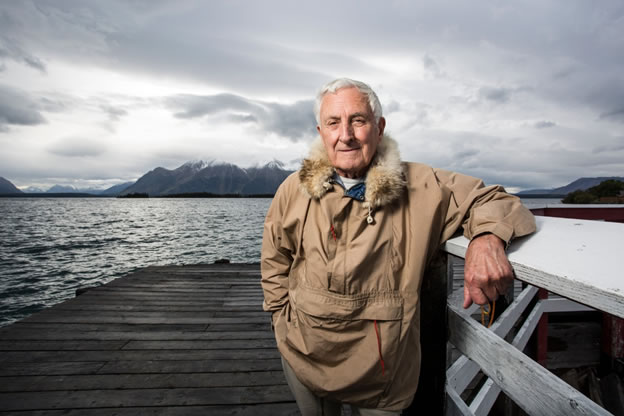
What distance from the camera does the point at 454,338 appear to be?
1.34m

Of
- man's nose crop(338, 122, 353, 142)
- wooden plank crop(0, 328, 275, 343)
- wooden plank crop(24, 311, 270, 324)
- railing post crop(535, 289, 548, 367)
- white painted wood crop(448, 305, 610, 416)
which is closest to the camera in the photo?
white painted wood crop(448, 305, 610, 416)

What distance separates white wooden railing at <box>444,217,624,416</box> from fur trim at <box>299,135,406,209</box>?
0.33 m

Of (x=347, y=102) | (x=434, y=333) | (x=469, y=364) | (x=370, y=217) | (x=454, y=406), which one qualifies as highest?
(x=347, y=102)

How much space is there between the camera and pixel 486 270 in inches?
37.0

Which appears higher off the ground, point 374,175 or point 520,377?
point 374,175

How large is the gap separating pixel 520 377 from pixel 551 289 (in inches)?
16.1

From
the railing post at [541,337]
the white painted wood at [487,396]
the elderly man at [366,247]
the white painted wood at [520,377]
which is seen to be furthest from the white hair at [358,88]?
the railing post at [541,337]

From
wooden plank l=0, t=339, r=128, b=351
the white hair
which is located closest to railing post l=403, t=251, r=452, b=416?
the white hair

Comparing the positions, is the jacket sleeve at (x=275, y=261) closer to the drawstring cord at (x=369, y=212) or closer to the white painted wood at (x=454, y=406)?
the drawstring cord at (x=369, y=212)

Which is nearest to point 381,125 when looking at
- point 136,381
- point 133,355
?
point 136,381

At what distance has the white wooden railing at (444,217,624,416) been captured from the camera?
0.63 meters

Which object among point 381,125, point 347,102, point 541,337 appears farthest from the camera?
point 541,337

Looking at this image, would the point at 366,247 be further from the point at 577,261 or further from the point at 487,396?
the point at 487,396

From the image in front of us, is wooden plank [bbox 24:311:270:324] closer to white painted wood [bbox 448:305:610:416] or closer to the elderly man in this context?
the elderly man
